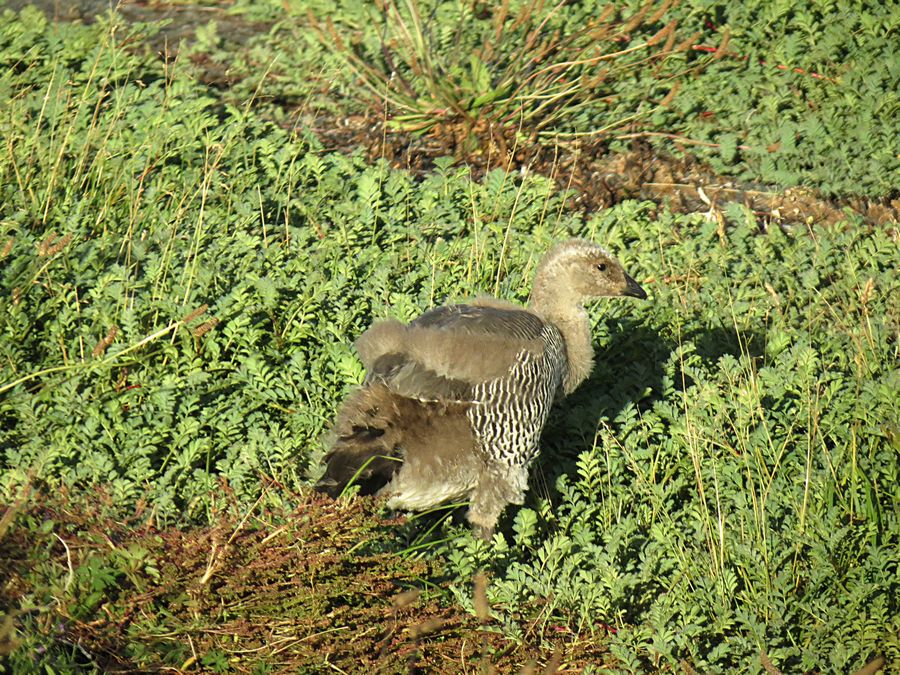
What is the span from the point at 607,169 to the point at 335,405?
381 cm

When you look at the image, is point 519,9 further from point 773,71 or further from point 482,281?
point 482,281

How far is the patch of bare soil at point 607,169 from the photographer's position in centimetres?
872

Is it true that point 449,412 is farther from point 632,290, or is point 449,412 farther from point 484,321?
point 632,290

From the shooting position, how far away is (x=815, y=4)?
10.2m

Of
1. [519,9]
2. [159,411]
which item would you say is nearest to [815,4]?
[519,9]

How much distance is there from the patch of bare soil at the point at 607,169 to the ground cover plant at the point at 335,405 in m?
0.25

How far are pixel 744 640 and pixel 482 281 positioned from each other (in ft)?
10.3

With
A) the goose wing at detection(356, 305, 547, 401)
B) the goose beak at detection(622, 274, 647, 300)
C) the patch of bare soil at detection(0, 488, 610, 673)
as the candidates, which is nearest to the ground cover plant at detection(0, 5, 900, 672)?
the patch of bare soil at detection(0, 488, 610, 673)

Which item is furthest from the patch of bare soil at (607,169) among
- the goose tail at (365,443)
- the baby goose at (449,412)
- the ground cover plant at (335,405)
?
the goose tail at (365,443)

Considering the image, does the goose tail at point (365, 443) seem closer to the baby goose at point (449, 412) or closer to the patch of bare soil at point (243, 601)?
the baby goose at point (449, 412)

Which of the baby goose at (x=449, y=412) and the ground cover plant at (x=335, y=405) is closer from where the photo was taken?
the ground cover plant at (x=335, y=405)

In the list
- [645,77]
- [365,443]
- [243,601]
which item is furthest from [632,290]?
[645,77]

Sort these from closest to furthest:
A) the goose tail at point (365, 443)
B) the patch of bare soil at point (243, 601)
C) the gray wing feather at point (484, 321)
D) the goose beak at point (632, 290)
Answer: the patch of bare soil at point (243, 601) → the goose tail at point (365, 443) → the gray wing feather at point (484, 321) → the goose beak at point (632, 290)

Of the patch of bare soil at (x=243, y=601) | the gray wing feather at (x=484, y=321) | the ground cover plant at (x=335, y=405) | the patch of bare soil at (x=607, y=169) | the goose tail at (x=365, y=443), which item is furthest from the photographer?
the patch of bare soil at (x=607, y=169)
